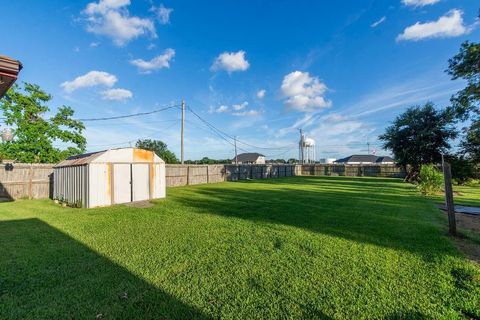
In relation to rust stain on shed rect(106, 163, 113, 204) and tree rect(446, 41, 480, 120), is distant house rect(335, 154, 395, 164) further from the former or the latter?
rust stain on shed rect(106, 163, 113, 204)

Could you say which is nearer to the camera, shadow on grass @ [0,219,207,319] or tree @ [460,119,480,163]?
shadow on grass @ [0,219,207,319]

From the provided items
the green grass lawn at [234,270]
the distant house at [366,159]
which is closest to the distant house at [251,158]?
the distant house at [366,159]

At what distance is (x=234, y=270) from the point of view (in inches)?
135

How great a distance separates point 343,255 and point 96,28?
594 inches

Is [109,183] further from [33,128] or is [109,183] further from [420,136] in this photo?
[420,136]

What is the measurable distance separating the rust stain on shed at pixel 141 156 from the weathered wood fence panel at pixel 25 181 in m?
4.86

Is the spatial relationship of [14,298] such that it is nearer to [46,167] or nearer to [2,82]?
[2,82]

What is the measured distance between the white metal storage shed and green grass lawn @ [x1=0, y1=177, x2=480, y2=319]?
261 cm

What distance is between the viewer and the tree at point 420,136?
18.2 metres

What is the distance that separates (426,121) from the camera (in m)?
18.8

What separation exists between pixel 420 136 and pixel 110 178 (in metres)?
22.0

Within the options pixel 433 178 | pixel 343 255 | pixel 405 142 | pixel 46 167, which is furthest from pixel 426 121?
pixel 46 167

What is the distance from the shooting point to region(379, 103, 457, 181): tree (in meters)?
18.2

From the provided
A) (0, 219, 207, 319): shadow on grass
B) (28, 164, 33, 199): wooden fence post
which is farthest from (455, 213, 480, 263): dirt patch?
(28, 164, 33, 199): wooden fence post
